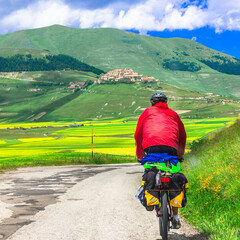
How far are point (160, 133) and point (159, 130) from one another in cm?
7

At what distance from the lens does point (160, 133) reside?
6.00m

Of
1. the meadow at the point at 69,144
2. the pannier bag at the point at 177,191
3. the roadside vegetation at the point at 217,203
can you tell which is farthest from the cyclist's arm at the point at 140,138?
the meadow at the point at 69,144

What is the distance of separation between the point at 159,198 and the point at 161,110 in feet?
5.32

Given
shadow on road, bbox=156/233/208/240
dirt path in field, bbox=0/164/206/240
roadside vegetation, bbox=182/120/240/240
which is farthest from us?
dirt path in field, bbox=0/164/206/240

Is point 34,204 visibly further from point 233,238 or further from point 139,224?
point 233,238

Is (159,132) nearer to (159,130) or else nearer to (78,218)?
(159,130)

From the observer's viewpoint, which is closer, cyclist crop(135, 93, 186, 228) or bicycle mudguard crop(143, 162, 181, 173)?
bicycle mudguard crop(143, 162, 181, 173)

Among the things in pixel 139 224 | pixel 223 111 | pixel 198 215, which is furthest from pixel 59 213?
pixel 223 111

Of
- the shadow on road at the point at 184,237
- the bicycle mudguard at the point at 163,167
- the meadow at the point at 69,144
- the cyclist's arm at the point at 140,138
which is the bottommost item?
the meadow at the point at 69,144

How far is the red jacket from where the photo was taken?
6.00 meters

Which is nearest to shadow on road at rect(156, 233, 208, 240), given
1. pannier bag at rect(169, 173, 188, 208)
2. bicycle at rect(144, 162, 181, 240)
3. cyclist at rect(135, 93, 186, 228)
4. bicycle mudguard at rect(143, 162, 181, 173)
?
cyclist at rect(135, 93, 186, 228)

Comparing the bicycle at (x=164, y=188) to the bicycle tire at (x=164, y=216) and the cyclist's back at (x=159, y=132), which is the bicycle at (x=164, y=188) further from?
the cyclist's back at (x=159, y=132)

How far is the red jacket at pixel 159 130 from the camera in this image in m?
6.00

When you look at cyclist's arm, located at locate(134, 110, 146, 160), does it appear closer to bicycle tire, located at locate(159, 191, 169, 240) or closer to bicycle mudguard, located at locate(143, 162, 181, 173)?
bicycle mudguard, located at locate(143, 162, 181, 173)
